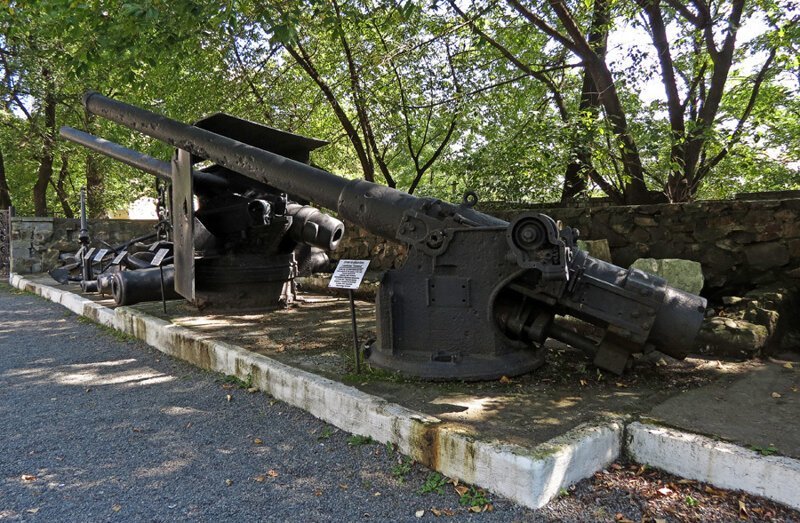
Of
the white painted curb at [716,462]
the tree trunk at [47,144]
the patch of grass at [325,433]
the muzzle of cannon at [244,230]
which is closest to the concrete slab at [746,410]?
the white painted curb at [716,462]

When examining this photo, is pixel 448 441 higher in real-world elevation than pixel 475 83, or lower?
lower

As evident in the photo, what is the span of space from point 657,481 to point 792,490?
1.79 feet

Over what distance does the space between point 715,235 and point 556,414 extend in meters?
3.60

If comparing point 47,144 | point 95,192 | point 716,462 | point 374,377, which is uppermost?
point 47,144

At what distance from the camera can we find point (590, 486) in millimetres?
2654

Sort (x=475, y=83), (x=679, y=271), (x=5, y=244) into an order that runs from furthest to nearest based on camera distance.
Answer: (x=5, y=244)
(x=475, y=83)
(x=679, y=271)

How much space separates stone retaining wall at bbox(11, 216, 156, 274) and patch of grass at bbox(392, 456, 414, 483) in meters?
12.6

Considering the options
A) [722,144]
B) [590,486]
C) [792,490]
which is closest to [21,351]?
[590,486]

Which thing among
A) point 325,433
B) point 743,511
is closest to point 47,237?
point 325,433

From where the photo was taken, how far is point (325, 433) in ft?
11.2

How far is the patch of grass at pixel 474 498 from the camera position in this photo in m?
2.50

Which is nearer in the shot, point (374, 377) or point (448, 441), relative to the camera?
point (448, 441)

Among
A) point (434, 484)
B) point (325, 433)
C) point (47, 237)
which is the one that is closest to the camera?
point (434, 484)

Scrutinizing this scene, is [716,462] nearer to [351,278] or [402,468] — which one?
[402,468]
